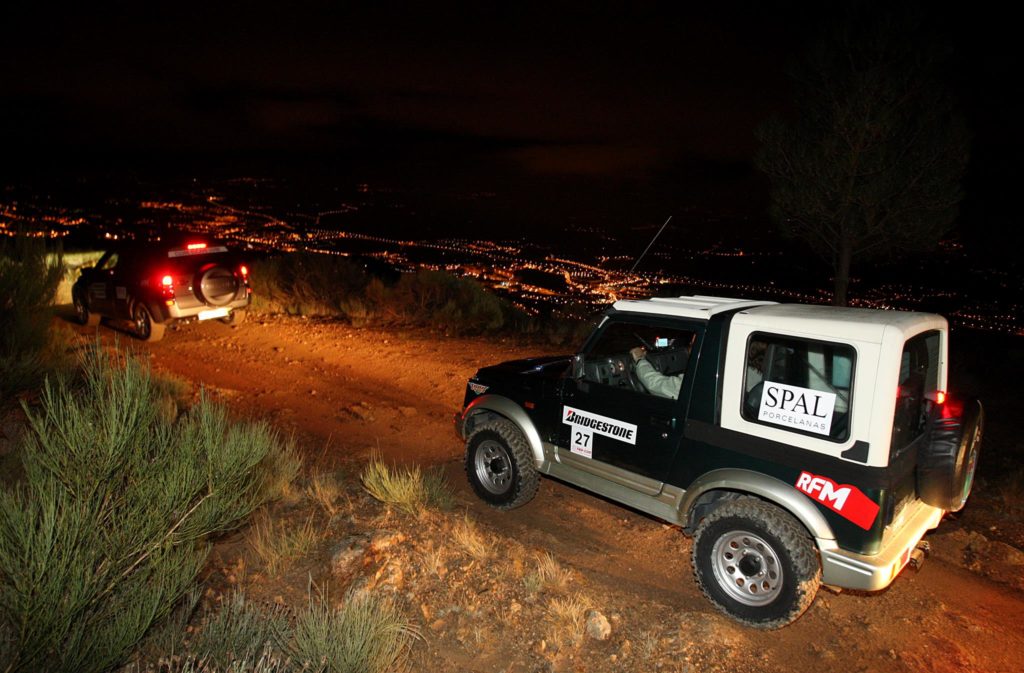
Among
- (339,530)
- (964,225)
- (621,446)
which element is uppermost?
(964,225)

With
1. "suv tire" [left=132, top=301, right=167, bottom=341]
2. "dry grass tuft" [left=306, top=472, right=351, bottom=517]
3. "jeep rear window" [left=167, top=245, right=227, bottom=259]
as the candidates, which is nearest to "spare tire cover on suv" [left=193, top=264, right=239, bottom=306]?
"jeep rear window" [left=167, top=245, right=227, bottom=259]

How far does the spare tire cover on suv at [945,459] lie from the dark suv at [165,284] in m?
11.1

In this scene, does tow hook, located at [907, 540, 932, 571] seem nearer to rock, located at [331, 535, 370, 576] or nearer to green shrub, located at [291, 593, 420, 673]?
green shrub, located at [291, 593, 420, 673]

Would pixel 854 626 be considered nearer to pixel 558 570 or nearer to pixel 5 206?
pixel 558 570

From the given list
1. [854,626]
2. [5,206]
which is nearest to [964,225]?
[854,626]

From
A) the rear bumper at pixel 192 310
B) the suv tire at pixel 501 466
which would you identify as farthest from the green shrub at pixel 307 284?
the suv tire at pixel 501 466

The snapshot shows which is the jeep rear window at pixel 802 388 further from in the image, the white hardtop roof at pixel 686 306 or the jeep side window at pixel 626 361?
the jeep side window at pixel 626 361

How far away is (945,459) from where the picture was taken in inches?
151

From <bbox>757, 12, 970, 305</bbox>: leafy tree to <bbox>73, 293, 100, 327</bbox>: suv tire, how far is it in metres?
13.2

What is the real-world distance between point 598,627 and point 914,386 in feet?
8.23

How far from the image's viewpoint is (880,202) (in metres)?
10.7

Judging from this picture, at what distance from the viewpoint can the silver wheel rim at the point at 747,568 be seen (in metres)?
4.04

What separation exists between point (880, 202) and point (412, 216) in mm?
44416

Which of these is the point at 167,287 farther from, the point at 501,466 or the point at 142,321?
the point at 501,466
